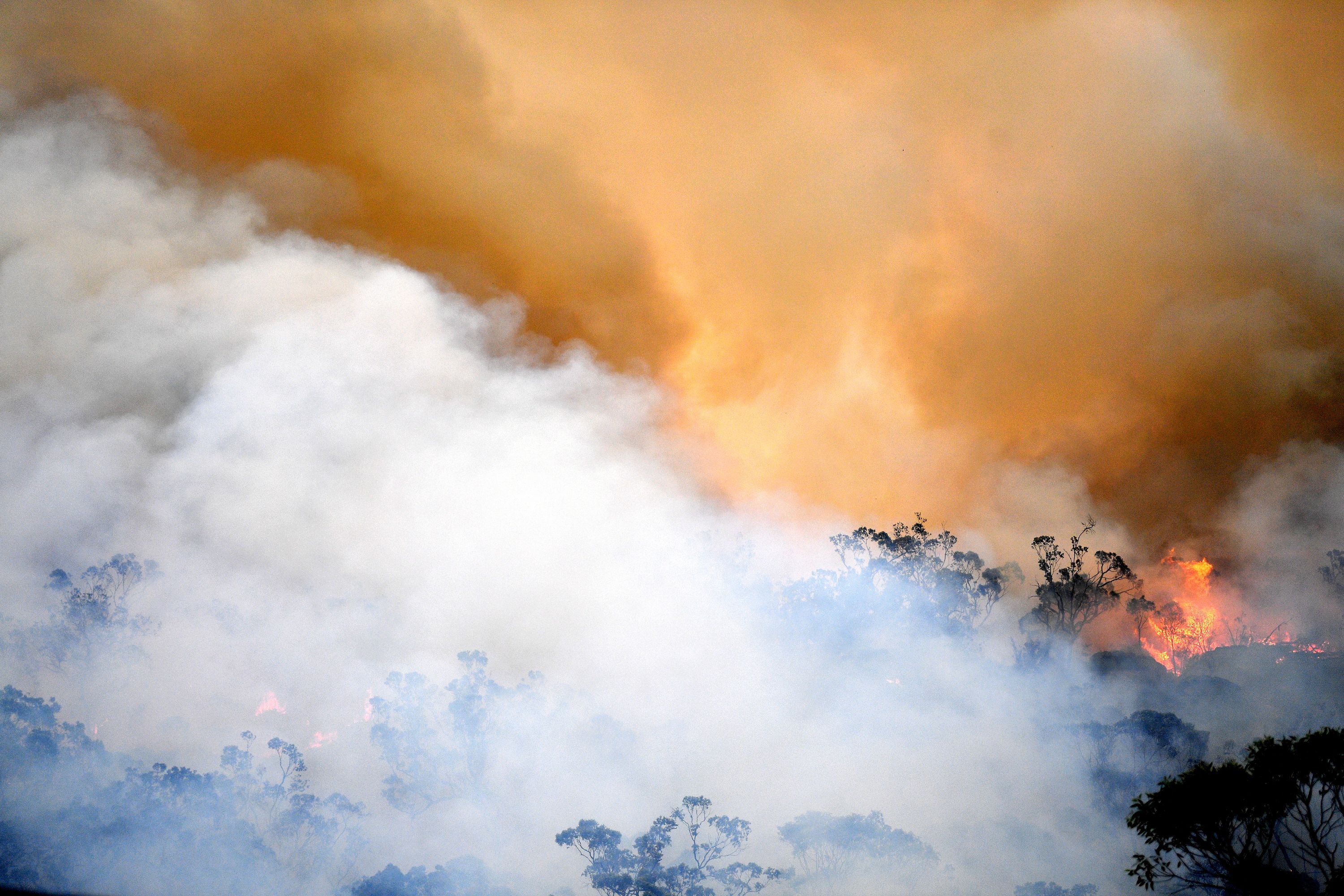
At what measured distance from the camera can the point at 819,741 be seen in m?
83.1

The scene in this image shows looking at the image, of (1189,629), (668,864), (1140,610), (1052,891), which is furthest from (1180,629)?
(668,864)


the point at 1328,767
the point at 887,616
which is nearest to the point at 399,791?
the point at 887,616

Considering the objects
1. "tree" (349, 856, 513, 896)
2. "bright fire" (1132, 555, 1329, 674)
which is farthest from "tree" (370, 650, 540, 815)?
"bright fire" (1132, 555, 1329, 674)

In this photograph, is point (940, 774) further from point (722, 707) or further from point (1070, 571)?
point (1070, 571)

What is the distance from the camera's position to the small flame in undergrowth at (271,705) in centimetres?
9481

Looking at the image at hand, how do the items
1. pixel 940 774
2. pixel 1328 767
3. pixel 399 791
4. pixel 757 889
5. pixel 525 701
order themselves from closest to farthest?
1. pixel 1328 767
2. pixel 757 889
3. pixel 940 774
4. pixel 399 791
5. pixel 525 701

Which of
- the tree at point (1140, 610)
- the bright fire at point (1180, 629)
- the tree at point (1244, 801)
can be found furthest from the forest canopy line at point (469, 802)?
the bright fire at point (1180, 629)

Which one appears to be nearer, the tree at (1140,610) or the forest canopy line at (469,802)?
the forest canopy line at (469,802)

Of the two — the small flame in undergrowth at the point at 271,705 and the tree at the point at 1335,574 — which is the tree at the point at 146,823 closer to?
the small flame in undergrowth at the point at 271,705

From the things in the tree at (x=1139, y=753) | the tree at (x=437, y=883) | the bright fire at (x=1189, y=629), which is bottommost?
the tree at (x=437, y=883)

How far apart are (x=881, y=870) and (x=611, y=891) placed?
61.3ft

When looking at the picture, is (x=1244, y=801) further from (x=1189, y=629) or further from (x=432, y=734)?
(x=1189, y=629)

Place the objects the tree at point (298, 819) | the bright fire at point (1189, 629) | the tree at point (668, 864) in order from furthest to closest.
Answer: the bright fire at point (1189, 629) → the tree at point (298, 819) → the tree at point (668, 864)

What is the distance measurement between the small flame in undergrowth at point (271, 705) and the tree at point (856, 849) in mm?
67168
